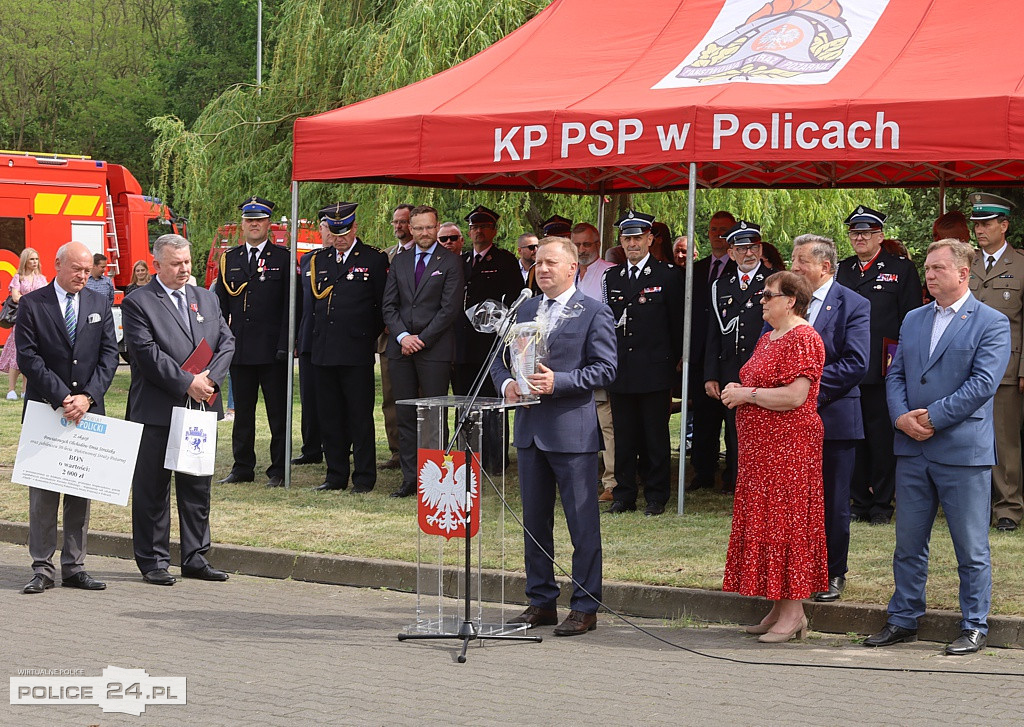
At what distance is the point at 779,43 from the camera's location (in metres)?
10.6

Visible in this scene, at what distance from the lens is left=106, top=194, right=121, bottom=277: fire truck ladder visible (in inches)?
918

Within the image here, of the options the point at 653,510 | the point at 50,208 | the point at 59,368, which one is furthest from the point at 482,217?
the point at 50,208

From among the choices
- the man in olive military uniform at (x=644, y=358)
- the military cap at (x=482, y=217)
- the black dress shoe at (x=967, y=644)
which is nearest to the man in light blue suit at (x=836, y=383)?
the black dress shoe at (x=967, y=644)

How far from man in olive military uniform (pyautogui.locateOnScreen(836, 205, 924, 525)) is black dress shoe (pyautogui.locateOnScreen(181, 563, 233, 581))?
4.58 m

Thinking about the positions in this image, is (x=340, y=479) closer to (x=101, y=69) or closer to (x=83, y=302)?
(x=83, y=302)

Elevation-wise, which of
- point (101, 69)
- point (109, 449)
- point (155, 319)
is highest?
point (101, 69)

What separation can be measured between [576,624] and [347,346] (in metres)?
4.65

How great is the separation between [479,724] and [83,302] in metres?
4.25

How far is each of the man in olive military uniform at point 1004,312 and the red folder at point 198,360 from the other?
537 cm

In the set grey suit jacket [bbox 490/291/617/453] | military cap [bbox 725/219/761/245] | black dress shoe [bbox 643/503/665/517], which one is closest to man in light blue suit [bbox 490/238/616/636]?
grey suit jacket [bbox 490/291/617/453]

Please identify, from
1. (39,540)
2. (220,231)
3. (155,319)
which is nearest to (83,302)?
(155,319)

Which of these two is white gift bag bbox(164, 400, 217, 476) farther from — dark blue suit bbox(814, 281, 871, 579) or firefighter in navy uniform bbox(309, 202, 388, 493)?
dark blue suit bbox(814, 281, 871, 579)

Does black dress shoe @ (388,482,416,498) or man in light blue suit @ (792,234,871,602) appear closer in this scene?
man in light blue suit @ (792,234,871,602)

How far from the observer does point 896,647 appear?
702 centimetres
